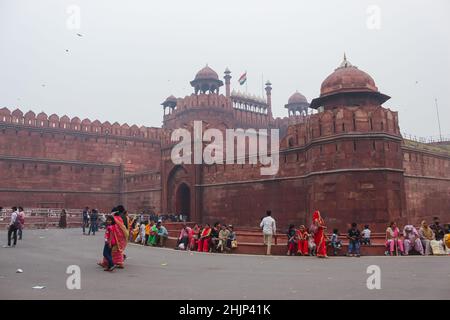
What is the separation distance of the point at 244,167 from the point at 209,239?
7717mm

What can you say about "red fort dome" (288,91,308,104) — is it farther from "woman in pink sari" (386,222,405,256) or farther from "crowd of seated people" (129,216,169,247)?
"woman in pink sari" (386,222,405,256)

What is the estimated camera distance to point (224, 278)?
708cm

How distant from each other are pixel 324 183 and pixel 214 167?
801 centimetres

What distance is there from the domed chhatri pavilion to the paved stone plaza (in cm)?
460

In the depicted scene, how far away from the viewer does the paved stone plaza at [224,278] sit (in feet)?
18.5

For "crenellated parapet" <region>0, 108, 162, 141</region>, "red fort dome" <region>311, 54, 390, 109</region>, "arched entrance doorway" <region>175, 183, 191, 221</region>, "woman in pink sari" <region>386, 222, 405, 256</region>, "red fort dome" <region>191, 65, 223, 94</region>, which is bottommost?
"woman in pink sari" <region>386, 222, 405, 256</region>

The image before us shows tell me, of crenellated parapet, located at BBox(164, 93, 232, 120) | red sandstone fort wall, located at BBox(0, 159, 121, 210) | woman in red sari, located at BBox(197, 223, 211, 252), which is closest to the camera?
woman in red sari, located at BBox(197, 223, 211, 252)

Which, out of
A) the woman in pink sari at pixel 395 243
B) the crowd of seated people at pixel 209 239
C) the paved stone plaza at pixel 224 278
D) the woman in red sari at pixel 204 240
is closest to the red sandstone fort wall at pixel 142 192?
the crowd of seated people at pixel 209 239

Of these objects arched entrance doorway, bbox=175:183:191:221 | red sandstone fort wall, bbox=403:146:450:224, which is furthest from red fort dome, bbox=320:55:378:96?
arched entrance doorway, bbox=175:183:191:221

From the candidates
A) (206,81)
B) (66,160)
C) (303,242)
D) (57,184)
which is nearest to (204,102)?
(206,81)

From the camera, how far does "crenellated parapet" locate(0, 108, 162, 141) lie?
94.5ft

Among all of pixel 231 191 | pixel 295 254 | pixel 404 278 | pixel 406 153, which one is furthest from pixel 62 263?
pixel 406 153

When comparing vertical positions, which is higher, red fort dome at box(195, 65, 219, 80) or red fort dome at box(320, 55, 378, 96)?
red fort dome at box(195, 65, 219, 80)
